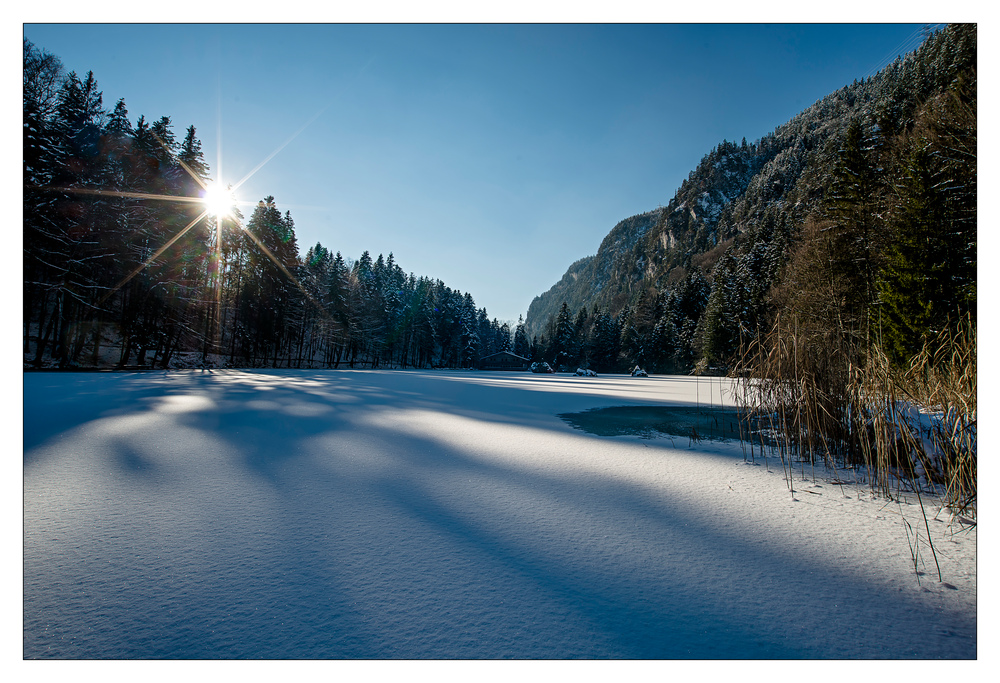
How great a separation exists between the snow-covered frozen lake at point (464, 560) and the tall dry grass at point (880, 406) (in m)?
0.52

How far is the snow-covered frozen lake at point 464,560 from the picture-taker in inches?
62.1

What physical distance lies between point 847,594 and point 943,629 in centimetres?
32

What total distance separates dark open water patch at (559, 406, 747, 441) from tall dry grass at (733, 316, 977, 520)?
977 millimetres

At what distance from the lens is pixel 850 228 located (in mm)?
14445

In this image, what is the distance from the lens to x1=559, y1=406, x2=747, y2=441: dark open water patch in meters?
6.68

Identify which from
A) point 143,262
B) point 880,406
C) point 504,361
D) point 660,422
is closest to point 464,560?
point 880,406

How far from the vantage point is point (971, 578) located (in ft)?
7.11

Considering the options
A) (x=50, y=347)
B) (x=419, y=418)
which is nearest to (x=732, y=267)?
(x=419, y=418)

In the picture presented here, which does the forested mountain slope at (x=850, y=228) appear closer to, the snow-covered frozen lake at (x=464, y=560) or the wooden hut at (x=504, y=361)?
the snow-covered frozen lake at (x=464, y=560)

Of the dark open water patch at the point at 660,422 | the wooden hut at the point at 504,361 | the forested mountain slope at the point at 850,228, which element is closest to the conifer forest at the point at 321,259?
the forested mountain slope at the point at 850,228

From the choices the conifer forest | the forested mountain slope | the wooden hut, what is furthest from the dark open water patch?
the wooden hut

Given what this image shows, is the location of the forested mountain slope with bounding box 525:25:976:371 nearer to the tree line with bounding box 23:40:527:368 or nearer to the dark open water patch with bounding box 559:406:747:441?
the dark open water patch with bounding box 559:406:747:441

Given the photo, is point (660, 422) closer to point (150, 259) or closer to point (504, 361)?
point (150, 259)

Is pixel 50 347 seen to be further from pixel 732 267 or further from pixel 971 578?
pixel 732 267
